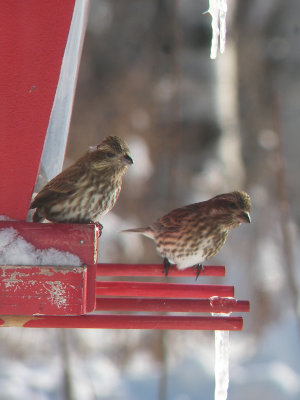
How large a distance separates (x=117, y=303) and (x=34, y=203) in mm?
519

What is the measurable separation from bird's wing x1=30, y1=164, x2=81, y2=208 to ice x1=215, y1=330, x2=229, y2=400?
978 millimetres

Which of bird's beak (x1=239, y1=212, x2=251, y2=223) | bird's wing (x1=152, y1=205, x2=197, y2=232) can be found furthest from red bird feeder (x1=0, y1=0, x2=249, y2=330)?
bird's wing (x1=152, y1=205, x2=197, y2=232)

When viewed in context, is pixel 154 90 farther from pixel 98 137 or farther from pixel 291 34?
pixel 291 34

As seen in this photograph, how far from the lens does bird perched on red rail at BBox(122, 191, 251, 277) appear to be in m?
3.49

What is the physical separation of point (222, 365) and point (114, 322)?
3.21 ft

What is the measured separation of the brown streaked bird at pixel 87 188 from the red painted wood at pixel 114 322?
1.62 ft

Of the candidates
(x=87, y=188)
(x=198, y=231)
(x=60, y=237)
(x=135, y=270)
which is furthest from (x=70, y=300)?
(x=198, y=231)

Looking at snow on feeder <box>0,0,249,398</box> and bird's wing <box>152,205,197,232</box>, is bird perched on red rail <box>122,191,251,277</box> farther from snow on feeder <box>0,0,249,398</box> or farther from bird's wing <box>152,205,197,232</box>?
snow on feeder <box>0,0,249,398</box>

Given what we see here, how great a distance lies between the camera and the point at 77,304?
2154 millimetres

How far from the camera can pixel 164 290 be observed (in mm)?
2617

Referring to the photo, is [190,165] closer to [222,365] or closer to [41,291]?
[222,365]

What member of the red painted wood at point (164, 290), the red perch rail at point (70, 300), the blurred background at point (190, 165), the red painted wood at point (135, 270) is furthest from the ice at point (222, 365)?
the blurred background at point (190, 165)

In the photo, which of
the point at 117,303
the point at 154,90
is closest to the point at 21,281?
the point at 117,303

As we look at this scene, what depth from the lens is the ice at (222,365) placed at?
2.89 meters
